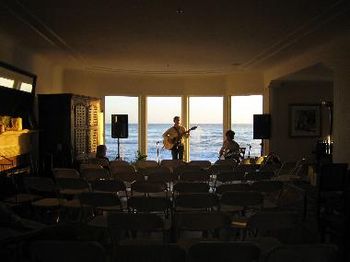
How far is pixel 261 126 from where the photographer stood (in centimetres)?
1199

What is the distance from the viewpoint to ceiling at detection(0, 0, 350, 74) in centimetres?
552

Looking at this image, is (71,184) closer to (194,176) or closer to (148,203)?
(148,203)

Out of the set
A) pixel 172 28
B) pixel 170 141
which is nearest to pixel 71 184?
pixel 172 28

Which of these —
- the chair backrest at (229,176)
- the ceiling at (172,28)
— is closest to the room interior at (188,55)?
the ceiling at (172,28)

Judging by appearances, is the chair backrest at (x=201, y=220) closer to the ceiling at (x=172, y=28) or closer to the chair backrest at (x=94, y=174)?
the ceiling at (x=172, y=28)

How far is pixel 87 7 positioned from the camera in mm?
5566

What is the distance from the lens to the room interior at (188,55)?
5824mm

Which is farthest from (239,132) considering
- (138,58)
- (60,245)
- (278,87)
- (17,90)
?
(60,245)

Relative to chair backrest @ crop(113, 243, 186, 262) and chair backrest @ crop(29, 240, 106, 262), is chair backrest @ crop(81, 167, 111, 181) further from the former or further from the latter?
chair backrest @ crop(113, 243, 186, 262)

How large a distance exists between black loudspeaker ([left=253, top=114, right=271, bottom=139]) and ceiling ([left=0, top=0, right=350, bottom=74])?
2.10 m

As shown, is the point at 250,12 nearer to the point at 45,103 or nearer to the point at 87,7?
the point at 87,7

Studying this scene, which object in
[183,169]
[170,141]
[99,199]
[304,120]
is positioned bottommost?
[99,199]

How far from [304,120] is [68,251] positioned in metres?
10.9

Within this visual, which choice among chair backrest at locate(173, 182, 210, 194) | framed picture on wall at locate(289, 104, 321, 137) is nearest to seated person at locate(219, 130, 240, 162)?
framed picture on wall at locate(289, 104, 321, 137)
